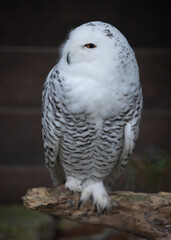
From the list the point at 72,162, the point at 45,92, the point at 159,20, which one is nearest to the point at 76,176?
the point at 72,162

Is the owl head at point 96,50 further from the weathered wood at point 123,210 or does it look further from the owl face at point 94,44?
the weathered wood at point 123,210

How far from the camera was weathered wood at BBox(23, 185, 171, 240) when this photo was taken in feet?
4.67

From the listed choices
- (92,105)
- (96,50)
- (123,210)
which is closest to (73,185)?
(123,210)

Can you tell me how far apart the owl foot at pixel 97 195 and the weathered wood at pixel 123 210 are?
23 millimetres

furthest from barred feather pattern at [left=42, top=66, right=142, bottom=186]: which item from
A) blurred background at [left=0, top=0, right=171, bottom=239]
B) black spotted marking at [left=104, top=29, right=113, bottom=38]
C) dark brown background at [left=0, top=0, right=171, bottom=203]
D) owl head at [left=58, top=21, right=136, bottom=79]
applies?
dark brown background at [left=0, top=0, right=171, bottom=203]

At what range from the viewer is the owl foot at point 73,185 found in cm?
156

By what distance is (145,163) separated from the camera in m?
2.06

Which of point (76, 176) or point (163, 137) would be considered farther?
point (163, 137)

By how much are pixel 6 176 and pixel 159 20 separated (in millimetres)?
1515

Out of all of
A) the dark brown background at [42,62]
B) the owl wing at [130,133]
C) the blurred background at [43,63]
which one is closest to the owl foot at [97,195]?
the owl wing at [130,133]

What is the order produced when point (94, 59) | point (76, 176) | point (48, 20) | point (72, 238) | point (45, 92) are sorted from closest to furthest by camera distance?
point (94, 59)
point (45, 92)
point (76, 176)
point (48, 20)
point (72, 238)

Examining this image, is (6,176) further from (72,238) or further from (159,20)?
(159,20)

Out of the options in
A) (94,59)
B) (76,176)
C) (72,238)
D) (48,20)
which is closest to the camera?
(94,59)

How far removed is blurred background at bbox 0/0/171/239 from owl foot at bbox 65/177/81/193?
3.14 ft
